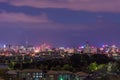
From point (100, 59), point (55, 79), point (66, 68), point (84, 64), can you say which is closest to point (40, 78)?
point (55, 79)

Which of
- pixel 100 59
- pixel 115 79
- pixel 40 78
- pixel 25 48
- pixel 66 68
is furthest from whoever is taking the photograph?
pixel 25 48

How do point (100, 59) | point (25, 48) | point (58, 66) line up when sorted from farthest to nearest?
1. point (25, 48)
2. point (100, 59)
3. point (58, 66)

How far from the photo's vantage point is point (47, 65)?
122 ft

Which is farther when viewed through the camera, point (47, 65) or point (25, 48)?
point (25, 48)

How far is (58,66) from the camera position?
36375 mm

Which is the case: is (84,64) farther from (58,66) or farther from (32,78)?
(32,78)

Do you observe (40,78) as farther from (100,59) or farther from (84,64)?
(100,59)

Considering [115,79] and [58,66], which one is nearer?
[115,79]

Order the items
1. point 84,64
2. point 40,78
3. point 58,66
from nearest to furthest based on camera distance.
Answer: point 40,78 → point 58,66 → point 84,64

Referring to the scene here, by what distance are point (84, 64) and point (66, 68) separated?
5.48 m

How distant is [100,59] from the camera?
147ft

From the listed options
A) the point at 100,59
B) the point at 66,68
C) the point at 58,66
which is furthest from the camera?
the point at 100,59

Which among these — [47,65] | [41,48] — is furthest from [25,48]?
[47,65]

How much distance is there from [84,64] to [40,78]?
452 inches
